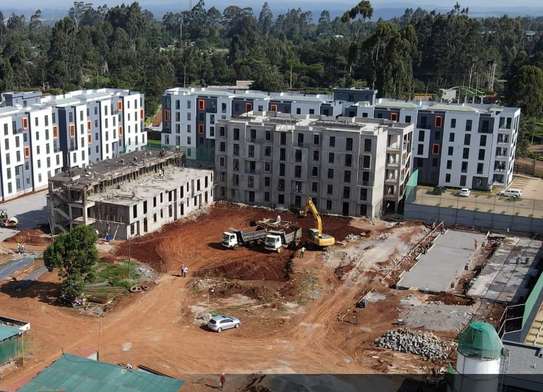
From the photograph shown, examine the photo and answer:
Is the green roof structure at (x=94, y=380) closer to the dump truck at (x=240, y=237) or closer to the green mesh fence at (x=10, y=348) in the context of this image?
the green mesh fence at (x=10, y=348)

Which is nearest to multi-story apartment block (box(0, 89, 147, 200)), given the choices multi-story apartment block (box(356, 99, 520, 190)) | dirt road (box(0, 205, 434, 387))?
dirt road (box(0, 205, 434, 387))

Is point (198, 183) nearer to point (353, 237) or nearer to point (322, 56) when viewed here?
point (353, 237)

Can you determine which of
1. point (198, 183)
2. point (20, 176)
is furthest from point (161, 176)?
point (20, 176)

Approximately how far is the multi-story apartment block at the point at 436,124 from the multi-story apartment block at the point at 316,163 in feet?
29.2

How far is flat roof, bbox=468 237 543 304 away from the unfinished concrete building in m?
27.8

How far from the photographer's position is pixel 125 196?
55750 mm

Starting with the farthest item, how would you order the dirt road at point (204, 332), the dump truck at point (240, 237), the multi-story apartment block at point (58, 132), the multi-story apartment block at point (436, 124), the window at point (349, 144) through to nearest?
the multi-story apartment block at point (436, 124)
the multi-story apartment block at point (58, 132)
the window at point (349, 144)
the dump truck at point (240, 237)
the dirt road at point (204, 332)

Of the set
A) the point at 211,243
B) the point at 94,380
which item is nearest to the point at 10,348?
the point at 94,380

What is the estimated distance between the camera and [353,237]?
5716 cm

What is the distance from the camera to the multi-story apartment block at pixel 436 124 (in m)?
73.8

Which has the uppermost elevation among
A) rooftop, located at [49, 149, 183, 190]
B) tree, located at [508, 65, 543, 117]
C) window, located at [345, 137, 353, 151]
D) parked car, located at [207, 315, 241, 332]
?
tree, located at [508, 65, 543, 117]

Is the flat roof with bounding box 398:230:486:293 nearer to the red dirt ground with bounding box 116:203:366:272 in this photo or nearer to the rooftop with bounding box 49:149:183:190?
the red dirt ground with bounding box 116:203:366:272

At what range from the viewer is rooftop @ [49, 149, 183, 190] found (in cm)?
5503

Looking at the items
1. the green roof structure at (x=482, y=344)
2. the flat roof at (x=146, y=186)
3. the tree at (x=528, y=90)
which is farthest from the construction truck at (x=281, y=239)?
the tree at (x=528, y=90)
